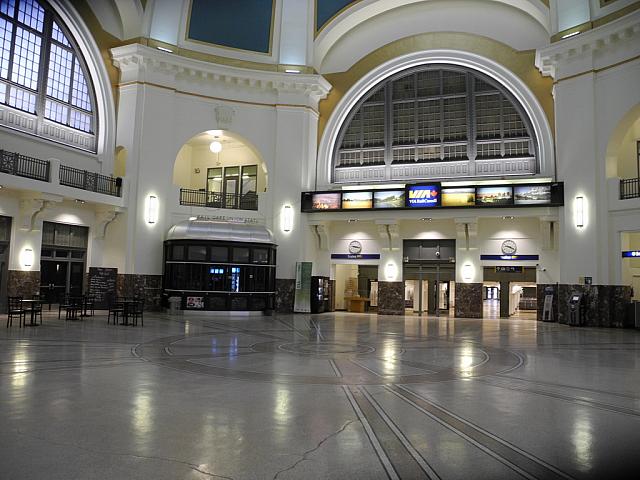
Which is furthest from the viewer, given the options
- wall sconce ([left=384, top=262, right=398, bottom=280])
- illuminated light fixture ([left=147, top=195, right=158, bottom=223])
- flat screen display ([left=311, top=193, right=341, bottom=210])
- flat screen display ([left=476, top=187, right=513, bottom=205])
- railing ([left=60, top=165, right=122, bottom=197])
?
wall sconce ([left=384, top=262, right=398, bottom=280])

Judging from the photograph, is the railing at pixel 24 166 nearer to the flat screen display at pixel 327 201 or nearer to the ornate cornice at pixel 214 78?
the ornate cornice at pixel 214 78

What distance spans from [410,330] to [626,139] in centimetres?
1251

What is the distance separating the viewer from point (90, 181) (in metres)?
20.6

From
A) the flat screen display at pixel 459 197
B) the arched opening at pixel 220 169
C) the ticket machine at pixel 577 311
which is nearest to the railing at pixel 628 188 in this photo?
the ticket machine at pixel 577 311

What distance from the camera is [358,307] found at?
1055 inches

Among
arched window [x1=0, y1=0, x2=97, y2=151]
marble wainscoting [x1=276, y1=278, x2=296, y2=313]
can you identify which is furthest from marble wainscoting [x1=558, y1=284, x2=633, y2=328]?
arched window [x1=0, y1=0, x2=97, y2=151]

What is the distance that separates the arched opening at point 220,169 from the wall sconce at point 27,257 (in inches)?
314

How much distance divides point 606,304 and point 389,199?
9.53 meters

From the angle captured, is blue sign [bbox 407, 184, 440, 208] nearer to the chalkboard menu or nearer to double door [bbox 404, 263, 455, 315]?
double door [bbox 404, 263, 455, 315]

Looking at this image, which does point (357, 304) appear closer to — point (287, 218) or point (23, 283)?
point (287, 218)

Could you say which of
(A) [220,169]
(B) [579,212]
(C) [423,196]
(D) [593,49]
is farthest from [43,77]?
(B) [579,212]

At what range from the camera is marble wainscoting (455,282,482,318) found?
77.5 feet

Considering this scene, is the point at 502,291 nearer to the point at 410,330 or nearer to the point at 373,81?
the point at 410,330

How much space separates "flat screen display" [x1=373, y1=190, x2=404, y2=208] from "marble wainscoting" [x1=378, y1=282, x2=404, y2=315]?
402 centimetres
